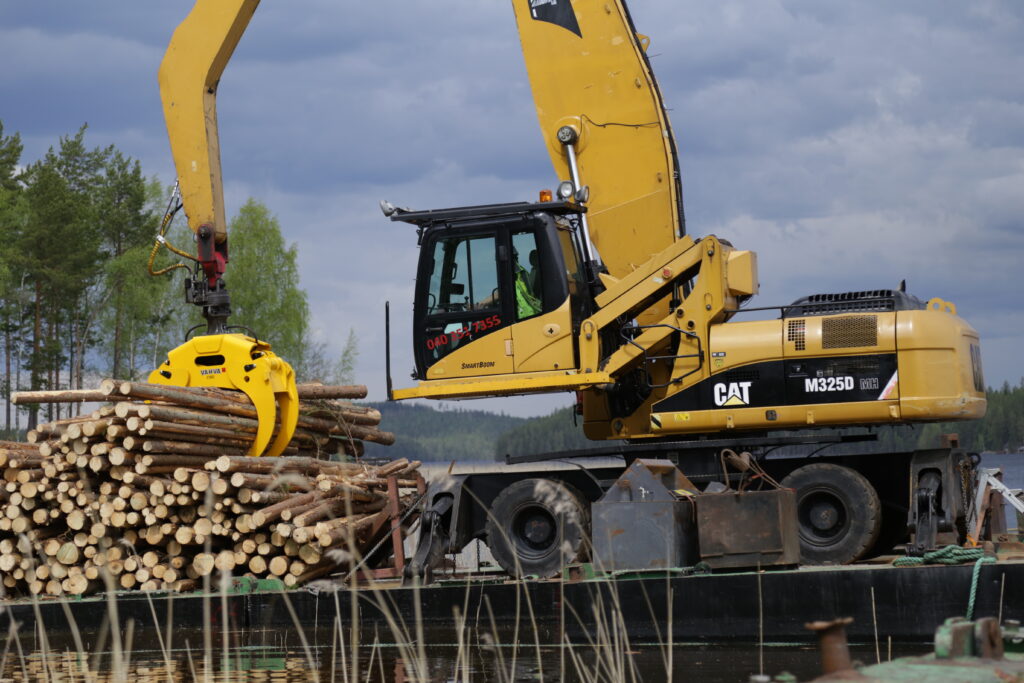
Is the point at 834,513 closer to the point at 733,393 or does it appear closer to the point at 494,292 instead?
A: the point at 733,393

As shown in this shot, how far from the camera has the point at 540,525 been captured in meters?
11.6

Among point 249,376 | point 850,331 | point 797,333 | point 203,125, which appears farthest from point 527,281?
point 203,125

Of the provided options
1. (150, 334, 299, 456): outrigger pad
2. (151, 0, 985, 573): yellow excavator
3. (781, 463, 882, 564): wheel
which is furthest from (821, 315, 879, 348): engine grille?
(150, 334, 299, 456): outrigger pad

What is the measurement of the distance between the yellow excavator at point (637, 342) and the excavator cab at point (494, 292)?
0.01 metres

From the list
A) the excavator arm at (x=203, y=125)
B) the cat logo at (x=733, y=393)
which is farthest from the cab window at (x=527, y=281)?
the excavator arm at (x=203, y=125)

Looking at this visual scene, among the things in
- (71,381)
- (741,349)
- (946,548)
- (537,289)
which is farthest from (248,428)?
(71,381)

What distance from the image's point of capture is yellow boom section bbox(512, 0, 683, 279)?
1278cm

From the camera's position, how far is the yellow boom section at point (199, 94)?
14.5 m

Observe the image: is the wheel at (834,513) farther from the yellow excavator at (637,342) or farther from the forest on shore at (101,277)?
the forest on shore at (101,277)

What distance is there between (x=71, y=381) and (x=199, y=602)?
133ft

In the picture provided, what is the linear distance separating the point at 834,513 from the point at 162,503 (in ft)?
19.6

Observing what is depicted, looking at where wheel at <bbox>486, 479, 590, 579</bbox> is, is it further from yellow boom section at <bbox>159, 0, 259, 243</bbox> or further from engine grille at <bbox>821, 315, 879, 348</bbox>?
yellow boom section at <bbox>159, 0, 259, 243</bbox>

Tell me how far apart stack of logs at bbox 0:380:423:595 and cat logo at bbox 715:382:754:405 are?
298 centimetres

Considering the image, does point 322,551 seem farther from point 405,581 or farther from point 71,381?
point 71,381
